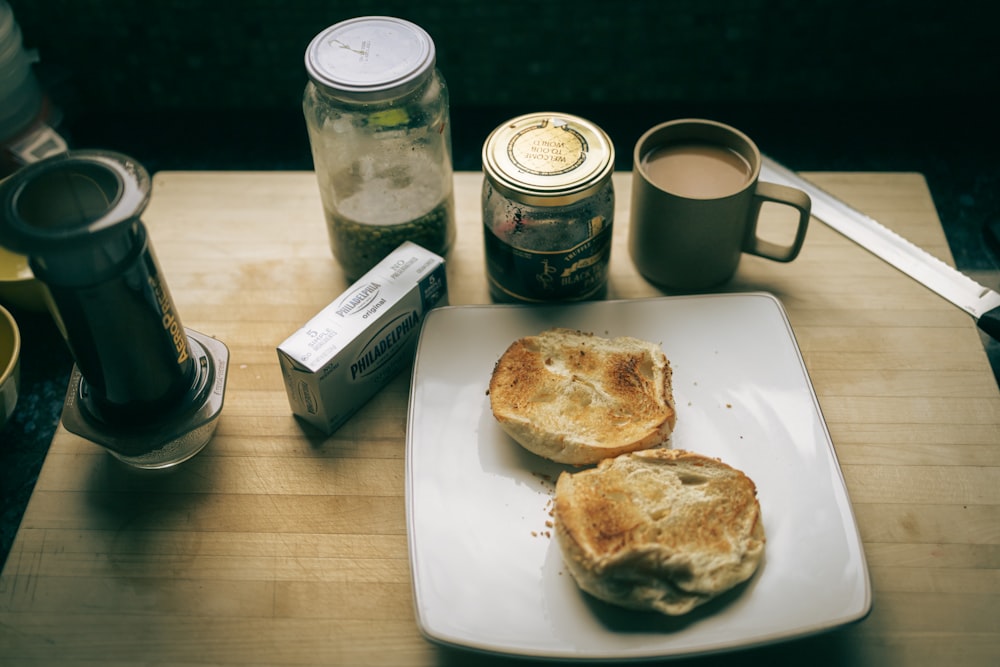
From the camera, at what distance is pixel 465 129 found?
196 centimetres

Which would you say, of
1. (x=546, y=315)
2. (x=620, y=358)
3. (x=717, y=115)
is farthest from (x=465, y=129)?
(x=620, y=358)

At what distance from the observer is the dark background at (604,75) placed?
1.75 m

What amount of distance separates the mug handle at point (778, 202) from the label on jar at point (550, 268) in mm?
227

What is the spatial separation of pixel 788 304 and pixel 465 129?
91 cm

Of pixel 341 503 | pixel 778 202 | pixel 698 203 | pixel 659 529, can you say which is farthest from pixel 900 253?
pixel 341 503

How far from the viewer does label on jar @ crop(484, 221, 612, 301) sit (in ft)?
3.95

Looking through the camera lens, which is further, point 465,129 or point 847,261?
point 465,129

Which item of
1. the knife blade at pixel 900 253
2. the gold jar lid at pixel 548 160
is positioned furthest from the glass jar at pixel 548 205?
the knife blade at pixel 900 253

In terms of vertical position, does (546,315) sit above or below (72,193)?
below

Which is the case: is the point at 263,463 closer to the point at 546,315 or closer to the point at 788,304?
the point at 546,315

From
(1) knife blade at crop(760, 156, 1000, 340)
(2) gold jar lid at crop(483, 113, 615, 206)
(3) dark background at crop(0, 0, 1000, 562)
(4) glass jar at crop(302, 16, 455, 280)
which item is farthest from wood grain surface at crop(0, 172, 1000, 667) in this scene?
(3) dark background at crop(0, 0, 1000, 562)

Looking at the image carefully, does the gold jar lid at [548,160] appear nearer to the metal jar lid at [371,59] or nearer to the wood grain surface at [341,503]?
the metal jar lid at [371,59]

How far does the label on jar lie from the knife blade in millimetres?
389

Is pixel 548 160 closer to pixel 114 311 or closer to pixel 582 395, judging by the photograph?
pixel 582 395
